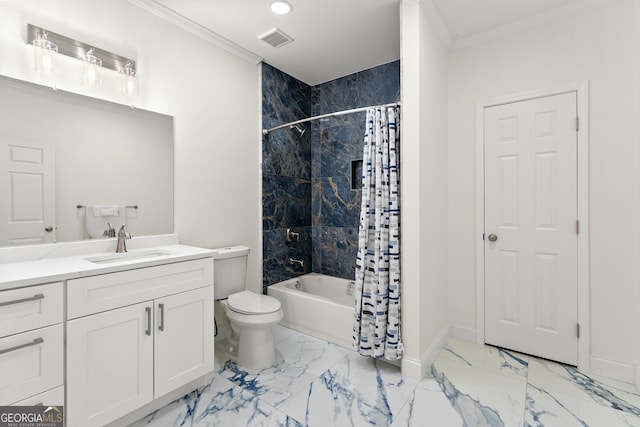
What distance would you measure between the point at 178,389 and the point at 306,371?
0.82 m

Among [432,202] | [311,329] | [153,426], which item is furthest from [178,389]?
[432,202]

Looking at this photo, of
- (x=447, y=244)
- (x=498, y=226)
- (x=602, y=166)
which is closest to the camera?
(x=602, y=166)

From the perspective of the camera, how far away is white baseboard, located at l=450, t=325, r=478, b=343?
8.43ft

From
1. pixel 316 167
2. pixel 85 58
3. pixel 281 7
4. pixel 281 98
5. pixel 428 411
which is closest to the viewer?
pixel 428 411

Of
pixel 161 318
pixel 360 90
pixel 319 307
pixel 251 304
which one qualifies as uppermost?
pixel 360 90

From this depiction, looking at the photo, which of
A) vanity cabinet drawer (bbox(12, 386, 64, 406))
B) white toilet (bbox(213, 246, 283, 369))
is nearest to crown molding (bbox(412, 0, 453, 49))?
white toilet (bbox(213, 246, 283, 369))

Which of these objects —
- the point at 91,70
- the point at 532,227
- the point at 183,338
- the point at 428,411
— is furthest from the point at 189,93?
the point at 532,227

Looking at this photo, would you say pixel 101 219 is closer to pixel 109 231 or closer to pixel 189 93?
pixel 109 231

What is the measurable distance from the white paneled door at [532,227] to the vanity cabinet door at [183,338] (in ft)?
7.24

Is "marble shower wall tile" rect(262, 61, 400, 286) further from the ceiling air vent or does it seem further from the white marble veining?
the white marble veining

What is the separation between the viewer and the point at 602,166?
6.72 feet

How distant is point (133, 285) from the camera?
1549mm

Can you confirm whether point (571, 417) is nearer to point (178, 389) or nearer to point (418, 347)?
point (418, 347)

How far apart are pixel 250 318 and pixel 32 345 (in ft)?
3.72
